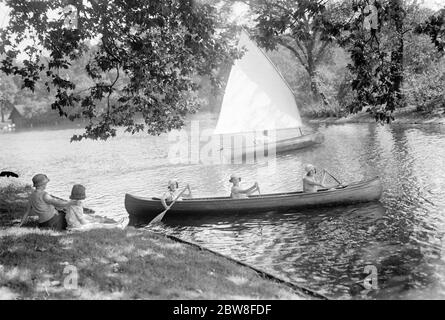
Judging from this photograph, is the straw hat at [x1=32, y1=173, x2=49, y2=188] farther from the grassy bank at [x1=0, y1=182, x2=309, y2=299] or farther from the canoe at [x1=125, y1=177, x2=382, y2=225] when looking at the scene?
→ the canoe at [x1=125, y1=177, x2=382, y2=225]

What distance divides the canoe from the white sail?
12.0m

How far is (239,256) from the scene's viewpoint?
11.9 m

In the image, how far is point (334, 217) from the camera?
590 inches

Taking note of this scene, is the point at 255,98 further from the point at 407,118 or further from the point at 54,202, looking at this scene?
the point at 407,118

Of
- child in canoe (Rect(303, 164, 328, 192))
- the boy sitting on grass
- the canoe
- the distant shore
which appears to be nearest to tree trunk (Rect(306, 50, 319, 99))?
the distant shore

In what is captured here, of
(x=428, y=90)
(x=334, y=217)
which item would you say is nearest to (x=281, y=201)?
(x=334, y=217)

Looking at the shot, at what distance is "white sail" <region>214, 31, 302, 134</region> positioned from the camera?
2645 cm

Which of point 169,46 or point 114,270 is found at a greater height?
point 169,46

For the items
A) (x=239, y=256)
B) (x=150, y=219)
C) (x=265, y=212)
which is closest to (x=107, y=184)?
(x=150, y=219)

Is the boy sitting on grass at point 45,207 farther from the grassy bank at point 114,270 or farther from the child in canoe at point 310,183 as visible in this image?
the child in canoe at point 310,183

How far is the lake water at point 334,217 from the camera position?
9969 mm

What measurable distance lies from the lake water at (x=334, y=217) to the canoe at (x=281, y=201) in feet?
1.09

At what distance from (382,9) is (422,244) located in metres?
Answer: 6.58

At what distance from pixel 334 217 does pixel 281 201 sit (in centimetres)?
208
